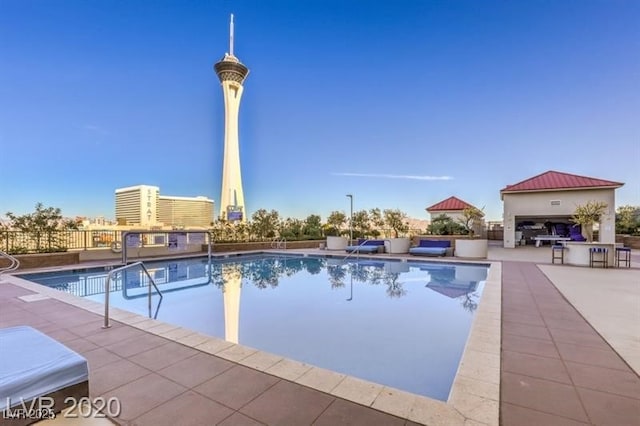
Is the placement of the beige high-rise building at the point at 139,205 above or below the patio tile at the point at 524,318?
above

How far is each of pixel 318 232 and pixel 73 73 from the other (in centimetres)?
1361

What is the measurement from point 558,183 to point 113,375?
66.7 ft

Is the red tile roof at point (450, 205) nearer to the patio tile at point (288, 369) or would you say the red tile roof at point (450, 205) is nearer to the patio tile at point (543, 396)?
the patio tile at point (543, 396)

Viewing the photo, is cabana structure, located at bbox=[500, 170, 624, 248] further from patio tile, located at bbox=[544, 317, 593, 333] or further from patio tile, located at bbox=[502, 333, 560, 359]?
patio tile, located at bbox=[502, 333, 560, 359]

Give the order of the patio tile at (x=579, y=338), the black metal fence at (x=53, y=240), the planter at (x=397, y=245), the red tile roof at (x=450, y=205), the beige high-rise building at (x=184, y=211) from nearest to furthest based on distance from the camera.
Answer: the patio tile at (x=579, y=338)
the black metal fence at (x=53, y=240)
the planter at (x=397, y=245)
the red tile roof at (x=450, y=205)
the beige high-rise building at (x=184, y=211)

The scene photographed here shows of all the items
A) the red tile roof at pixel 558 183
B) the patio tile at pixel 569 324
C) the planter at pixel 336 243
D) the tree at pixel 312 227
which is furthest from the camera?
the tree at pixel 312 227

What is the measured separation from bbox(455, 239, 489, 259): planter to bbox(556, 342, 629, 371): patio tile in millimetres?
9214

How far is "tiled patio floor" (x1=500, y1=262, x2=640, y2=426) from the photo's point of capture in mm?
2047

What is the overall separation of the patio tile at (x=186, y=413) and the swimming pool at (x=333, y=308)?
5.00 feet

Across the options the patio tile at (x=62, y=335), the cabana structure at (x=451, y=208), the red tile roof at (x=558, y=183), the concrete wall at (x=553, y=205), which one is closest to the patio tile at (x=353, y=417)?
the patio tile at (x=62, y=335)

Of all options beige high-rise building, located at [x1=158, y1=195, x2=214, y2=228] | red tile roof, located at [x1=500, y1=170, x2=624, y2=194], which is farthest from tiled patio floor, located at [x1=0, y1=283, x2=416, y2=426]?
beige high-rise building, located at [x1=158, y1=195, x2=214, y2=228]

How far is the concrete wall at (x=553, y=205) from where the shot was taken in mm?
14695

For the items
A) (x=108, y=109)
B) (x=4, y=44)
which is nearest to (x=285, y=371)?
(x=4, y=44)

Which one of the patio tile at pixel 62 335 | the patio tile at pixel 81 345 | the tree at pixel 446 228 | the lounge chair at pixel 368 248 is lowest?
the lounge chair at pixel 368 248
